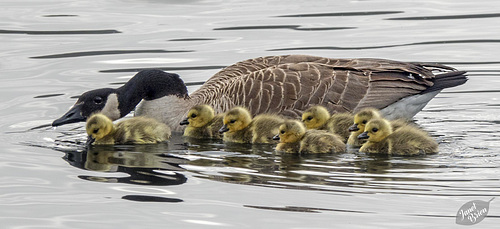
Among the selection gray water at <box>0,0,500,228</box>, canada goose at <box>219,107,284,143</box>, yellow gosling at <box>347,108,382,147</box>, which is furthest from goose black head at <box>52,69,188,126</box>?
yellow gosling at <box>347,108,382,147</box>

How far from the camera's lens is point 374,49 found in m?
15.6

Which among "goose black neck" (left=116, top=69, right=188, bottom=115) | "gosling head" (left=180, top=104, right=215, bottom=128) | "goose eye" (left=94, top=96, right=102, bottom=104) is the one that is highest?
"goose black neck" (left=116, top=69, right=188, bottom=115)

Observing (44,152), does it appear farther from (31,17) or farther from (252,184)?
(31,17)

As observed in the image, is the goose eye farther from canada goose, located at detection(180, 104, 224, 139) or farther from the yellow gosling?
the yellow gosling

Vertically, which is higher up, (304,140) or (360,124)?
(360,124)

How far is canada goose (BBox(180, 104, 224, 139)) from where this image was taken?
436 inches

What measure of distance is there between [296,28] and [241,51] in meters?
1.63

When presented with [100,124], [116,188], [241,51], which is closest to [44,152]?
[100,124]

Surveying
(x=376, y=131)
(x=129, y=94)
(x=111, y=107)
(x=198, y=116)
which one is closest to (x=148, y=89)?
(x=129, y=94)

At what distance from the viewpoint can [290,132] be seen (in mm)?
9961

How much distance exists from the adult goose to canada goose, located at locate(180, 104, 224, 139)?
0.26 metres

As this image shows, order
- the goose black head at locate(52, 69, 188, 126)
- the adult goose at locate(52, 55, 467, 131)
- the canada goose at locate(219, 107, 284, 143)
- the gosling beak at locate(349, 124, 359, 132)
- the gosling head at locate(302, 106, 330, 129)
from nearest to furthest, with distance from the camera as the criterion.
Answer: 1. the gosling beak at locate(349, 124, 359, 132)
2. the canada goose at locate(219, 107, 284, 143)
3. the gosling head at locate(302, 106, 330, 129)
4. the adult goose at locate(52, 55, 467, 131)
5. the goose black head at locate(52, 69, 188, 126)

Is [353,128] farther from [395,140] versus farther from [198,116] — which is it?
[198,116]

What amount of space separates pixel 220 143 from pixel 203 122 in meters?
0.42
